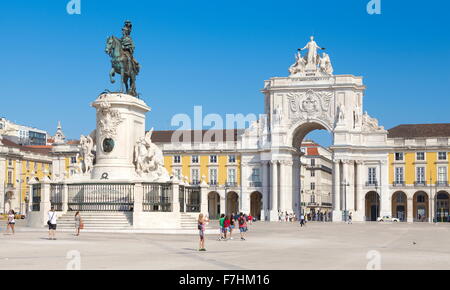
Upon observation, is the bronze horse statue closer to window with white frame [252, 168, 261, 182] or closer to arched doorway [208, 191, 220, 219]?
window with white frame [252, 168, 261, 182]

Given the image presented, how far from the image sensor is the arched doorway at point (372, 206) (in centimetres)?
9369

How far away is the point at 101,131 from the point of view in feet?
122

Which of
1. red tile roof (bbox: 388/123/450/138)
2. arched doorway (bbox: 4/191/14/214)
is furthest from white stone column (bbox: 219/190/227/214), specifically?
arched doorway (bbox: 4/191/14/214)

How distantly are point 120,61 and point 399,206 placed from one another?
6824 cm

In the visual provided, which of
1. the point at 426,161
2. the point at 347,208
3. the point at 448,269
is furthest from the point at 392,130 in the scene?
the point at 448,269

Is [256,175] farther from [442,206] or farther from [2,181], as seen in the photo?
[2,181]

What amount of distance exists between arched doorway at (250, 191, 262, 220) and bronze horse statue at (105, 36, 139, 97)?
6076 cm

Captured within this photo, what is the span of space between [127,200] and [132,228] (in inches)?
60.5

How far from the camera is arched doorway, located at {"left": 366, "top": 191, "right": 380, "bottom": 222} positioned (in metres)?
93.7

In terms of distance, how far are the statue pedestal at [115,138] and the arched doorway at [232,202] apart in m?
61.9

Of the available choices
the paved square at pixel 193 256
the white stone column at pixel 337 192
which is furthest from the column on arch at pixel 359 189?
the paved square at pixel 193 256

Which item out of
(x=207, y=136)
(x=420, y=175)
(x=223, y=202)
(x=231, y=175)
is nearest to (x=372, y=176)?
(x=420, y=175)

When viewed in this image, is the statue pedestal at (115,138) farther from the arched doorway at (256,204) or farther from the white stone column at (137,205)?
the arched doorway at (256,204)
